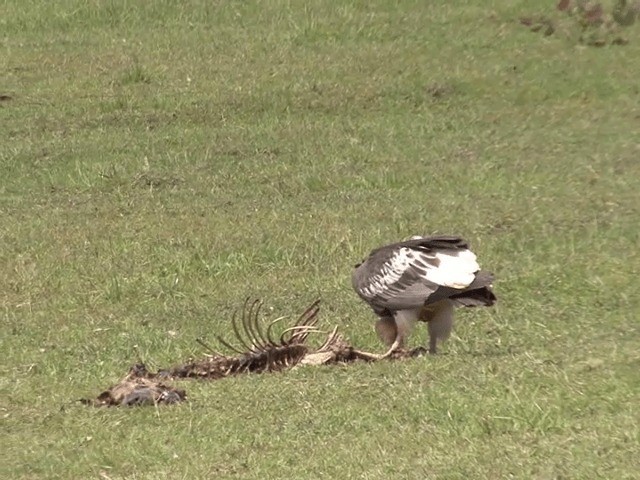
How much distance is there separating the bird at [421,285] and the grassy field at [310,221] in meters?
0.30

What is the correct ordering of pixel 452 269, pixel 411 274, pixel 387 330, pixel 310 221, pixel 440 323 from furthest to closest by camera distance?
pixel 310 221
pixel 387 330
pixel 440 323
pixel 411 274
pixel 452 269

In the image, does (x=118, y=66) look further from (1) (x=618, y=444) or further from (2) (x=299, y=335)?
(1) (x=618, y=444)

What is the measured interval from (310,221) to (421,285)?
387 cm

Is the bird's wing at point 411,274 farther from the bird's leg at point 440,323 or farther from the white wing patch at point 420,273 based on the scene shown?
the bird's leg at point 440,323

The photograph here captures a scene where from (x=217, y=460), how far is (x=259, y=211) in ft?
20.2

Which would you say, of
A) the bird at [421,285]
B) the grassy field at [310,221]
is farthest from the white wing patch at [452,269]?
the grassy field at [310,221]

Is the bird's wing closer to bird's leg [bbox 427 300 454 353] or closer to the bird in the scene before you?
the bird

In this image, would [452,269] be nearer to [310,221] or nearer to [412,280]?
[412,280]

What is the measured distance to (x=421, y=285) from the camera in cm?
785

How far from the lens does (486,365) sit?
7.39 metres

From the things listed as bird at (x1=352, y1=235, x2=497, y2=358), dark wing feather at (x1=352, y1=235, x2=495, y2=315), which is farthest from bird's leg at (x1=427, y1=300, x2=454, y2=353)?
dark wing feather at (x1=352, y1=235, x2=495, y2=315)

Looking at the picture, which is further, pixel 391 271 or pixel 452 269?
pixel 391 271

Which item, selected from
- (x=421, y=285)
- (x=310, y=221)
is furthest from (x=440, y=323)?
(x=310, y=221)

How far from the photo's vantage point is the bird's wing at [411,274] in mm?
7789
